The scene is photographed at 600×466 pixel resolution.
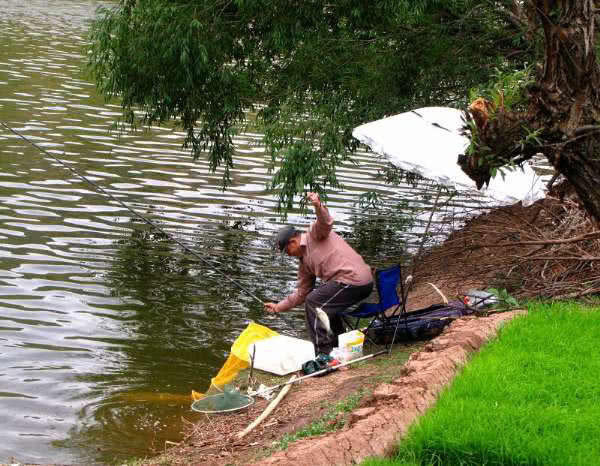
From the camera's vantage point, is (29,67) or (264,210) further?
(29,67)

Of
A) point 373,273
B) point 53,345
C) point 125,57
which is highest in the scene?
point 125,57

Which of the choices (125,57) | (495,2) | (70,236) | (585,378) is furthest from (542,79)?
(70,236)

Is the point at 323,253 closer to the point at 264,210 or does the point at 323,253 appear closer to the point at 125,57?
the point at 125,57

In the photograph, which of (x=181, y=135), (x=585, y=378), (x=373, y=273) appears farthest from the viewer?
(x=181, y=135)

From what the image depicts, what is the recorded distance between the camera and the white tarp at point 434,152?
9531 millimetres

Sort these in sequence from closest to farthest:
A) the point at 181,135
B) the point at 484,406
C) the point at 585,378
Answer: the point at 484,406 < the point at 585,378 < the point at 181,135

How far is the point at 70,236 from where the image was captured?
1584 cm

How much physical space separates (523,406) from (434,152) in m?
3.63

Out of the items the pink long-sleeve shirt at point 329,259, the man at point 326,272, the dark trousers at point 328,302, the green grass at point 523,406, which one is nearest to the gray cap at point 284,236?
the man at point 326,272

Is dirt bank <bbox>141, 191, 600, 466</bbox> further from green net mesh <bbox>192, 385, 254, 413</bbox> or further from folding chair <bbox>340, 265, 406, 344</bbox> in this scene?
folding chair <bbox>340, 265, 406, 344</bbox>

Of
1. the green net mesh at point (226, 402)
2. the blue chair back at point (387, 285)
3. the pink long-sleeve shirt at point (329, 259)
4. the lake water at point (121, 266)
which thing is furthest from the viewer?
the pink long-sleeve shirt at point (329, 259)

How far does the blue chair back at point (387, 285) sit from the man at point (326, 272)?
0.23 m

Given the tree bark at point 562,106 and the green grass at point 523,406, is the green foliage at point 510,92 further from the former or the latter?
the green grass at point 523,406

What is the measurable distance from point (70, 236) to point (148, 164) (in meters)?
5.47
